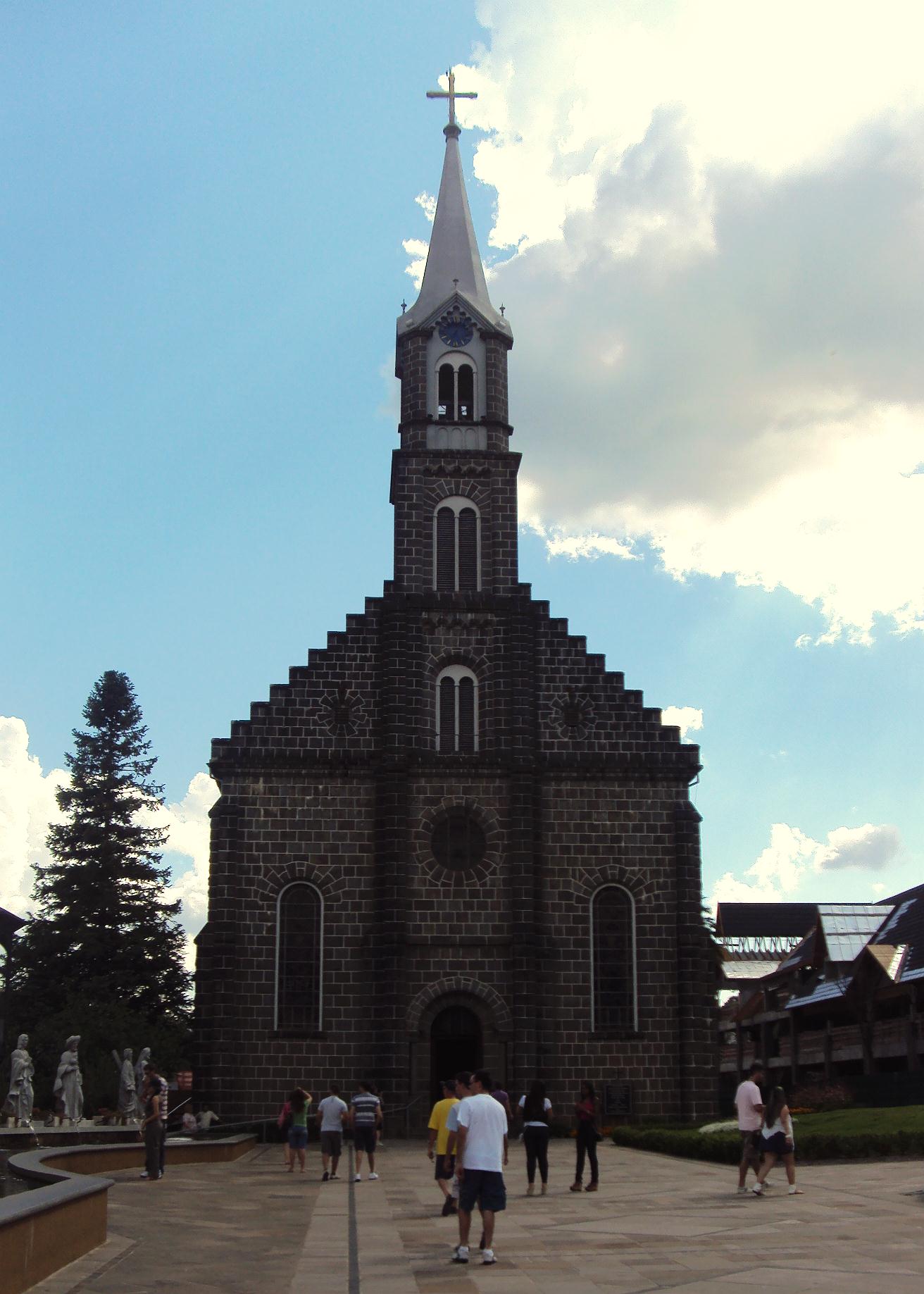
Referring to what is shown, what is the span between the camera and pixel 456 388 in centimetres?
4328

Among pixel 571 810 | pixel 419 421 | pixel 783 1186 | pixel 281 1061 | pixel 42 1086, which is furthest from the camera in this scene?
pixel 42 1086

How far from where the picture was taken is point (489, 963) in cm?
3769

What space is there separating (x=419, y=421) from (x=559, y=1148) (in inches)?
817

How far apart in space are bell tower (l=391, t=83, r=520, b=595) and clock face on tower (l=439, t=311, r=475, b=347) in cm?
2

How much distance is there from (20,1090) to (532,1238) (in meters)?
16.8

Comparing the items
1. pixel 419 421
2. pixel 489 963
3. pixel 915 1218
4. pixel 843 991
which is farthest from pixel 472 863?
pixel 915 1218

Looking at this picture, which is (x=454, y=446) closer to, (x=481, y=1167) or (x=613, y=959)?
(x=613, y=959)

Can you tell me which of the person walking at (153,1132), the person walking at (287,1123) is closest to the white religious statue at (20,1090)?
A: the person walking at (287,1123)

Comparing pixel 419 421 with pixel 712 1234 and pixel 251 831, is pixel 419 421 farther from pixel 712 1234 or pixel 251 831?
pixel 712 1234

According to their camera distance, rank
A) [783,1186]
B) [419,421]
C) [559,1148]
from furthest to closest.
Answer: [419,421] < [559,1148] < [783,1186]

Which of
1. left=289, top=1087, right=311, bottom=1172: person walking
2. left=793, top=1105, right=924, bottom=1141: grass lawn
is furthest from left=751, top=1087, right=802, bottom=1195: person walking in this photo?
left=289, top=1087, right=311, bottom=1172: person walking

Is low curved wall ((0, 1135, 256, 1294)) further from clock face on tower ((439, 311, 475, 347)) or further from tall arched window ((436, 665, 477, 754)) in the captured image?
clock face on tower ((439, 311, 475, 347))

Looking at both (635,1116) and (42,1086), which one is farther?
(42,1086)

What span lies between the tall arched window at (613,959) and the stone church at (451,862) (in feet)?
0.18
